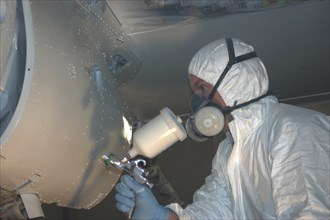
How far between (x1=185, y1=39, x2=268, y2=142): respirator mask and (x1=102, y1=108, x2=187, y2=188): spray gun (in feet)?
0.36

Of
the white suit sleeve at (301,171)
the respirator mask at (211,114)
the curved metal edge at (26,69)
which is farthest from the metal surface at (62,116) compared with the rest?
the white suit sleeve at (301,171)

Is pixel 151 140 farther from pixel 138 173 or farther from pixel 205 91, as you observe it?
pixel 205 91

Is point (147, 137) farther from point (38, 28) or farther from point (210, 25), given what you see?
point (210, 25)

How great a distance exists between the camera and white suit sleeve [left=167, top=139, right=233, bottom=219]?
1.31 meters

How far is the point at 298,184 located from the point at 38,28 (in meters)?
0.76

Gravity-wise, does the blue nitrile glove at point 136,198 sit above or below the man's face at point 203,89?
below

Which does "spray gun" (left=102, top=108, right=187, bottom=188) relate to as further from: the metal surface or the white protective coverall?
the white protective coverall

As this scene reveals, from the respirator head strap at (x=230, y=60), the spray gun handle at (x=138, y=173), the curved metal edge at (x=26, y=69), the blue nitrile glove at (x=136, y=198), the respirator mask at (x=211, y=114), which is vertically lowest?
the blue nitrile glove at (x=136, y=198)

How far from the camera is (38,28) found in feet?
3.00

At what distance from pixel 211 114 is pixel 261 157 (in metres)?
0.21

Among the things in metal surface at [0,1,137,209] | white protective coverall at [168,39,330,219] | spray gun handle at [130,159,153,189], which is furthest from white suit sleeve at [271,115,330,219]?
metal surface at [0,1,137,209]

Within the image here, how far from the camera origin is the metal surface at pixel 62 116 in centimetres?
88

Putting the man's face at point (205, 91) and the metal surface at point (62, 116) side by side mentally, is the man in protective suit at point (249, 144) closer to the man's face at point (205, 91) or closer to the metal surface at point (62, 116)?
the man's face at point (205, 91)

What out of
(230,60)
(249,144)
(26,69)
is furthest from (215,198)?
(26,69)
